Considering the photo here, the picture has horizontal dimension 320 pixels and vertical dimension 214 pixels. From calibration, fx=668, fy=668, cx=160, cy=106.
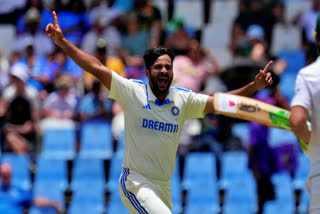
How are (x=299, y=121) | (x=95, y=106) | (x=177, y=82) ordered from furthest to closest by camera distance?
1. (x=95, y=106)
2. (x=177, y=82)
3. (x=299, y=121)

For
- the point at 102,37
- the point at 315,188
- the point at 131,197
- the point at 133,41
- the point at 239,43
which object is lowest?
the point at 131,197

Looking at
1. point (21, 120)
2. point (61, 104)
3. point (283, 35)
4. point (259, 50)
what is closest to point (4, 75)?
point (61, 104)

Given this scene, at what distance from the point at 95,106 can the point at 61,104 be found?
70 centimetres

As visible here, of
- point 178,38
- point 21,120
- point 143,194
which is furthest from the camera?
point 178,38

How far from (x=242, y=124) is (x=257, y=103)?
5.23 metres

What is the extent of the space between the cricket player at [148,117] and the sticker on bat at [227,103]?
6.9 inches

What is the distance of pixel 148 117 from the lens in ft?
19.0

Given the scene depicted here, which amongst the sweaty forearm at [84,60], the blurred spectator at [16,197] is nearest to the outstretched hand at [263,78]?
the sweaty forearm at [84,60]

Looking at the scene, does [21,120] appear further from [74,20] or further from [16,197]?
[74,20]

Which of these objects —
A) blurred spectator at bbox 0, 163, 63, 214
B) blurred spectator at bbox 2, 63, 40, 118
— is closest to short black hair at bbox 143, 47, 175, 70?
blurred spectator at bbox 0, 163, 63, 214

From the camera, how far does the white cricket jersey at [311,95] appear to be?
4965mm

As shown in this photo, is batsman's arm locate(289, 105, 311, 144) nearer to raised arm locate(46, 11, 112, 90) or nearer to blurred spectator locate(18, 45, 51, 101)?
raised arm locate(46, 11, 112, 90)

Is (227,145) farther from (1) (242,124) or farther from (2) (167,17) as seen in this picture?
Answer: (2) (167,17)

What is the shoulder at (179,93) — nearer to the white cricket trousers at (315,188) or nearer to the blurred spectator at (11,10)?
the white cricket trousers at (315,188)
